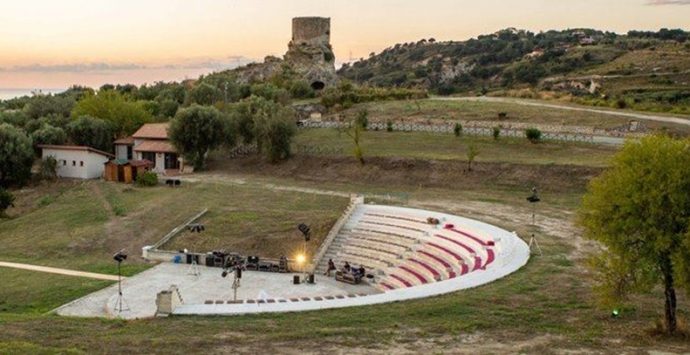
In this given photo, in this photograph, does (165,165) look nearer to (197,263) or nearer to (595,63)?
(197,263)

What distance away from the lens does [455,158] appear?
47.5 meters

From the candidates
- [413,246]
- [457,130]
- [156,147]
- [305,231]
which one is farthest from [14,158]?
[457,130]

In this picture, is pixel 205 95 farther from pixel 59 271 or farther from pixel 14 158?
A: pixel 59 271

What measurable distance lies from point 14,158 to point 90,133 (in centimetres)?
985

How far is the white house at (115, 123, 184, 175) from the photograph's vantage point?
55162 millimetres

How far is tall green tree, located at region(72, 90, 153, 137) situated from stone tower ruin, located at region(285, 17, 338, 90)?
1671 inches

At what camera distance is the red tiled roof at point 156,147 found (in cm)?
5512

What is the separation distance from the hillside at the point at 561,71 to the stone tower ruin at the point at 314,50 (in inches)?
1030

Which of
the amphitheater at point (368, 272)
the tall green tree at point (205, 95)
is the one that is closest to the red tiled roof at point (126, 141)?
the tall green tree at point (205, 95)

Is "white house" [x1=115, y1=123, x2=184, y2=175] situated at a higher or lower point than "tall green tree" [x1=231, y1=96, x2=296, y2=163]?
lower

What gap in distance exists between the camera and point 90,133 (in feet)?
194

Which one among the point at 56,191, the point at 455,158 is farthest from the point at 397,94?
the point at 56,191

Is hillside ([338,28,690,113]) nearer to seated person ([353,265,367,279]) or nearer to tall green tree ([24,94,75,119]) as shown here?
seated person ([353,265,367,279])

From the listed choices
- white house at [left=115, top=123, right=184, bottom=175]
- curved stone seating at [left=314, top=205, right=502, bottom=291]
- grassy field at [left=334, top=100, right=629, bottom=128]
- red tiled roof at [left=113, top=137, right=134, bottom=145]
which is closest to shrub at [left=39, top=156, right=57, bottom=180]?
white house at [left=115, top=123, right=184, bottom=175]
